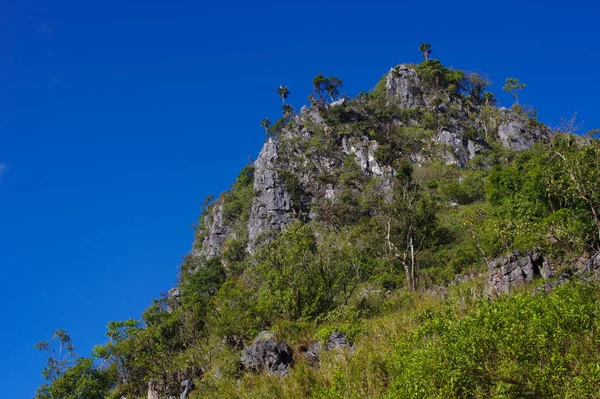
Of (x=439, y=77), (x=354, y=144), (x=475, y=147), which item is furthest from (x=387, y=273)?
(x=439, y=77)

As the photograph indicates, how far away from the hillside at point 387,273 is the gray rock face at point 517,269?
8 centimetres

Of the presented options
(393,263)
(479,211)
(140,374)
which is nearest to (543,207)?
(479,211)

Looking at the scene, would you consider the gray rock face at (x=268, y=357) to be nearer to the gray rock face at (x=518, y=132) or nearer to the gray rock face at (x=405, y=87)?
the gray rock face at (x=518, y=132)

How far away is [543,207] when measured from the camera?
27109 mm

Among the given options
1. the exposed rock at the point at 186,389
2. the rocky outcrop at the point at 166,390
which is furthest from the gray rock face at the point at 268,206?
the exposed rock at the point at 186,389

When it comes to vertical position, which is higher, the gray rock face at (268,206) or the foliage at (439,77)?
the foliage at (439,77)

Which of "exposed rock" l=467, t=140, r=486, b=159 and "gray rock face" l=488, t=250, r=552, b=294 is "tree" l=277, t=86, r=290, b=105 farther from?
"gray rock face" l=488, t=250, r=552, b=294

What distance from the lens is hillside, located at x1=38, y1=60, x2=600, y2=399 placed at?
7.94 metres

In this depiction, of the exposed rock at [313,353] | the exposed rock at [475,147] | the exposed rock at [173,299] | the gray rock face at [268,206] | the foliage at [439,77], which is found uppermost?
the foliage at [439,77]

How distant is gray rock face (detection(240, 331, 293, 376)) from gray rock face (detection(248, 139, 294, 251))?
4542 cm

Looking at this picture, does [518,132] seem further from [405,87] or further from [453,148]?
[405,87]

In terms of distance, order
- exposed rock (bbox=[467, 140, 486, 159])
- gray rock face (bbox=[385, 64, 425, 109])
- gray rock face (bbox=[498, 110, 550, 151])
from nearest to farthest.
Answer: exposed rock (bbox=[467, 140, 486, 159]) → gray rock face (bbox=[498, 110, 550, 151]) → gray rock face (bbox=[385, 64, 425, 109])

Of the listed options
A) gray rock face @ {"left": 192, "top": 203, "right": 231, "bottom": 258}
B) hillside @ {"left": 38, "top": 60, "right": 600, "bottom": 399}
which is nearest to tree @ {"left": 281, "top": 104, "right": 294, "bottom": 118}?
hillside @ {"left": 38, "top": 60, "right": 600, "bottom": 399}

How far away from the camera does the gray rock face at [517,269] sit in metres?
18.7
